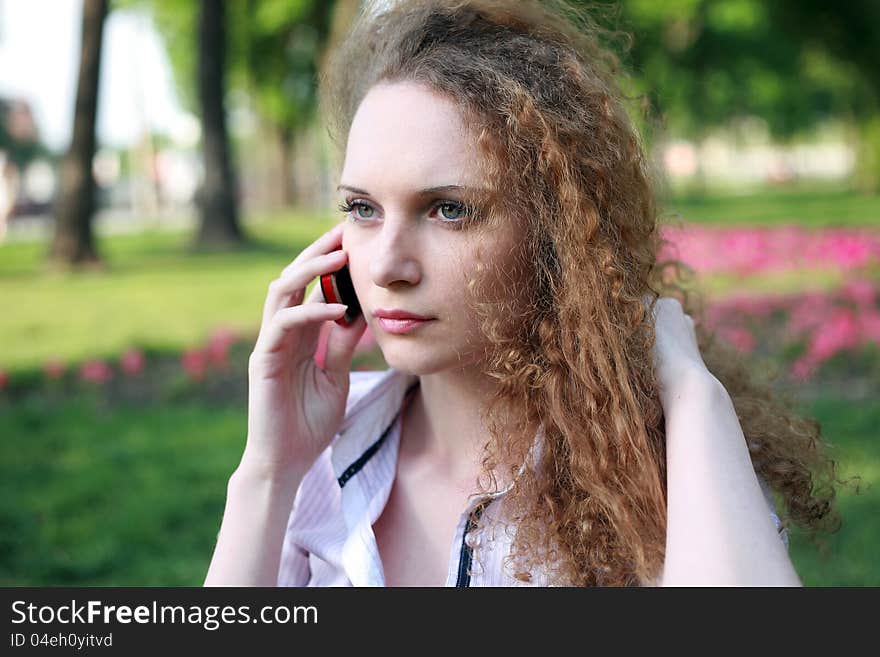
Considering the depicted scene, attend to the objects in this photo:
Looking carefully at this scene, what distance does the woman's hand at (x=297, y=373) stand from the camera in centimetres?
206

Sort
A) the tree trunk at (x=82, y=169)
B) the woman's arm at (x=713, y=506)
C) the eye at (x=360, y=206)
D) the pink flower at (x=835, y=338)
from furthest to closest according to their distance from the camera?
the tree trunk at (x=82, y=169) < the pink flower at (x=835, y=338) < the eye at (x=360, y=206) < the woman's arm at (x=713, y=506)

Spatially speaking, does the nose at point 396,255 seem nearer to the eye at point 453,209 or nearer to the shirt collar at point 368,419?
the eye at point 453,209

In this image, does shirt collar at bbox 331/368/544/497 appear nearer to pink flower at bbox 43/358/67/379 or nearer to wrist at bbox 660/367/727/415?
wrist at bbox 660/367/727/415

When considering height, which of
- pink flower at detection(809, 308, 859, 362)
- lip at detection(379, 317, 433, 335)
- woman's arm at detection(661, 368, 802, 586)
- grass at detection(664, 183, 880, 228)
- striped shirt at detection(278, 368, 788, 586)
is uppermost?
lip at detection(379, 317, 433, 335)

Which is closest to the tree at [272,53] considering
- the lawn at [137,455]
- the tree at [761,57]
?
the tree at [761,57]

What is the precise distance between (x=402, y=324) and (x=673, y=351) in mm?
547

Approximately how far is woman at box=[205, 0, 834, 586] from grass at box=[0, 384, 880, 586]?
217cm

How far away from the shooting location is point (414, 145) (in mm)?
1910

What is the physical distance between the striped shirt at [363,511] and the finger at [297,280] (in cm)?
32

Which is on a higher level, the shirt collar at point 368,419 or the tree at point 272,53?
the tree at point 272,53

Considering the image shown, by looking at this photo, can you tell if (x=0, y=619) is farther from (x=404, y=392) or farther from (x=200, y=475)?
(x=200, y=475)

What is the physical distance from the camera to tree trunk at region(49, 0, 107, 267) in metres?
12.9

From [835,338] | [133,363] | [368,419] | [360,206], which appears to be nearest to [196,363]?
[133,363]

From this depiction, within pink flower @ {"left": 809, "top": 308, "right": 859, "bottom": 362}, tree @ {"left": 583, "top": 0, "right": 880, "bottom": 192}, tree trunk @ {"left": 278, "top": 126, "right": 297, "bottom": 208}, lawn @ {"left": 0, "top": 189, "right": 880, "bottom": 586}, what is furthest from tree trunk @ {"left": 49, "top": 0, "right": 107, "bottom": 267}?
tree trunk @ {"left": 278, "top": 126, "right": 297, "bottom": 208}
